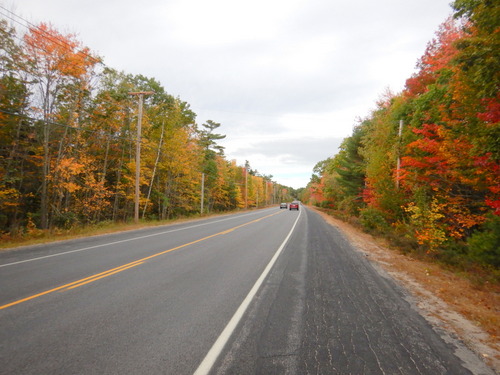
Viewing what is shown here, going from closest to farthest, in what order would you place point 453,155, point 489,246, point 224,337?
point 224,337 → point 489,246 → point 453,155

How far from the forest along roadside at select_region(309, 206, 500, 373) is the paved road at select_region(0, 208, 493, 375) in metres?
0.30

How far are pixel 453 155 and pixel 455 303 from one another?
5.94 meters

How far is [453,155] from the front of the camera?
8477 mm

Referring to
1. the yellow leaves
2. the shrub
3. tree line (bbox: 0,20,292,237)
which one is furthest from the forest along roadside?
tree line (bbox: 0,20,292,237)

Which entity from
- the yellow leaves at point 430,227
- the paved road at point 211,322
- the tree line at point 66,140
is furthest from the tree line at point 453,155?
the tree line at point 66,140

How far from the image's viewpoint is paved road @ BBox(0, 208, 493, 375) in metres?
2.77

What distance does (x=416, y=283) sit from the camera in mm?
6000

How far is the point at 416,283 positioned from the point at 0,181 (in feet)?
62.4

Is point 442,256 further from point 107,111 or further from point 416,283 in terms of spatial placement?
point 107,111

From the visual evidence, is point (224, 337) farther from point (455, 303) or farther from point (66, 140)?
point (66, 140)

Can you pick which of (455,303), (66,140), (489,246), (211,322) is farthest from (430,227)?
(66,140)

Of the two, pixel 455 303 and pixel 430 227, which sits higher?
pixel 430 227

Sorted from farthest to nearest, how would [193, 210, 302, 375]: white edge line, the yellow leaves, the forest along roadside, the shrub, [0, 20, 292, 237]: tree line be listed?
[0, 20, 292, 237]: tree line
the yellow leaves
the shrub
the forest along roadside
[193, 210, 302, 375]: white edge line

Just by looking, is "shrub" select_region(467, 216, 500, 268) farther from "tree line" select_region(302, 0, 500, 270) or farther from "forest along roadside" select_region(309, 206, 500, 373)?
"forest along roadside" select_region(309, 206, 500, 373)
